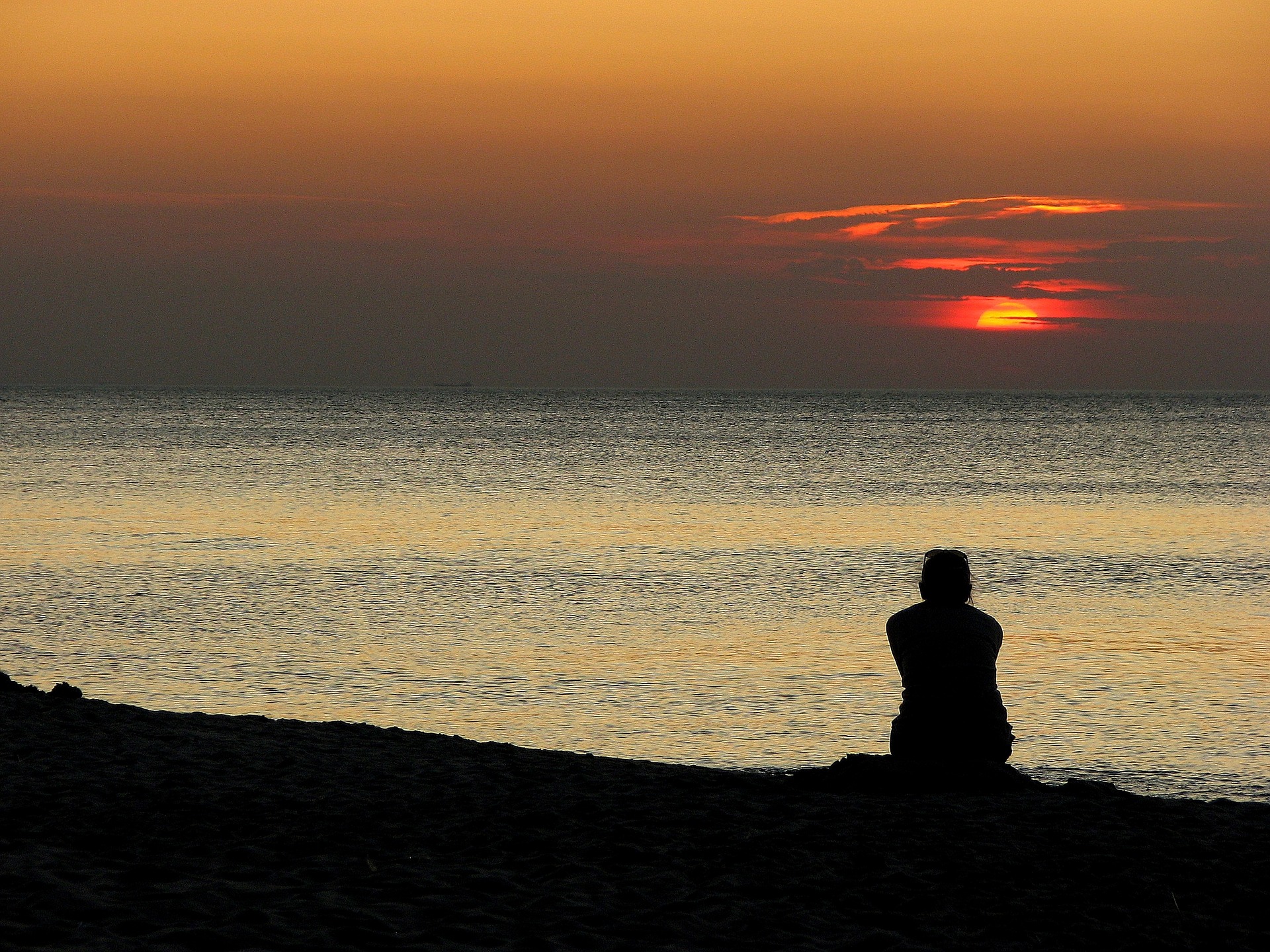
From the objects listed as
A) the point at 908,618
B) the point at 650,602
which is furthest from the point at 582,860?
the point at 650,602

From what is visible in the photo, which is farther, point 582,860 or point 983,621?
point 983,621

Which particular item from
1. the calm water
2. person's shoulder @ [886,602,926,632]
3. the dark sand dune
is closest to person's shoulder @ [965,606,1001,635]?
person's shoulder @ [886,602,926,632]

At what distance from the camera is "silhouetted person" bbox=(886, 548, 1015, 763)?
8.15 meters

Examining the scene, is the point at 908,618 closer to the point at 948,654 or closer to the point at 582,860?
the point at 948,654

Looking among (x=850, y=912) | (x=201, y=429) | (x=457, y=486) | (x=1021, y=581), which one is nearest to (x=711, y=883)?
(x=850, y=912)

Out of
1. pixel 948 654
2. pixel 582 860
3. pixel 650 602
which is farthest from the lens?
pixel 650 602

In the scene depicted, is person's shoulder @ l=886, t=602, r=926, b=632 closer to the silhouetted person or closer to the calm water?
the silhouetted person

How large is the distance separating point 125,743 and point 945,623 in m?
6.41

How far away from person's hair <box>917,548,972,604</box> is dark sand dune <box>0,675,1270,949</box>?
128 cm

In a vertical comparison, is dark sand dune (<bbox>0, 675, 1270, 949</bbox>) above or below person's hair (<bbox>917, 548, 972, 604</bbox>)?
below

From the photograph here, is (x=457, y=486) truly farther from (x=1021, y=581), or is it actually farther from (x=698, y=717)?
(x=698, y=717)

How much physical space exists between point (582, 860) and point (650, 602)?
53.4ft

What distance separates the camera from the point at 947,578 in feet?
26.8

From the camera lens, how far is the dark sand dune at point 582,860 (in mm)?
6109
